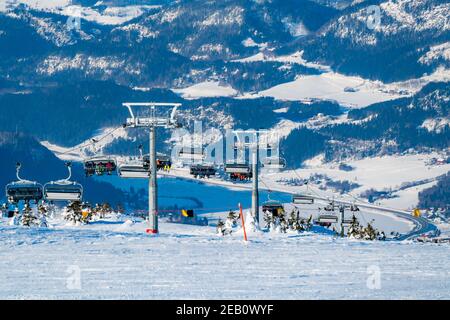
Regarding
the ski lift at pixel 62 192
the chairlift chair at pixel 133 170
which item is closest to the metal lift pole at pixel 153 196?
the ski lift at pixel 62 192

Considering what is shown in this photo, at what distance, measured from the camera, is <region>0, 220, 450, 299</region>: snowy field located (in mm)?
35156

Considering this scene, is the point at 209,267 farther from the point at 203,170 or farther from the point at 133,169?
the point at 203,170

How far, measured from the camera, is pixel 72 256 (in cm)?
4281

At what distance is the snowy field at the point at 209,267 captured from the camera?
115ft

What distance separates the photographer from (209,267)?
134 feet

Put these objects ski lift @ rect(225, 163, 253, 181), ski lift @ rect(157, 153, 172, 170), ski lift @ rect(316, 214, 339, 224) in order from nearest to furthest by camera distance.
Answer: ski lift @ rect(157, 153, 172, 170), ski lift @ rect(225, 163, 253, 181), ski lift @ rect(316, 214, 339, 224)

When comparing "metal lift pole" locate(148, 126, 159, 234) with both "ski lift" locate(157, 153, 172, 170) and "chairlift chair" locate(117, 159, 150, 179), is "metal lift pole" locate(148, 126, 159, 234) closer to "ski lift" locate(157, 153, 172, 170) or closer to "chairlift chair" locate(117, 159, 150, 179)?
"chairlift chair" locate(117, 159, 150, 179)

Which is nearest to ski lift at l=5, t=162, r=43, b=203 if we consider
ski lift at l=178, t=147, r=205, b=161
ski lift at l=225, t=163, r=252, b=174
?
ski lift at l=178, t=147, r=205, b=161

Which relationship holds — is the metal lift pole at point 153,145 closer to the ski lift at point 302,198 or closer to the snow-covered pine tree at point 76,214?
the snow-covered pine tree at point 76,214

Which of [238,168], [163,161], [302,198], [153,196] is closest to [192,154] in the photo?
[238,168]
